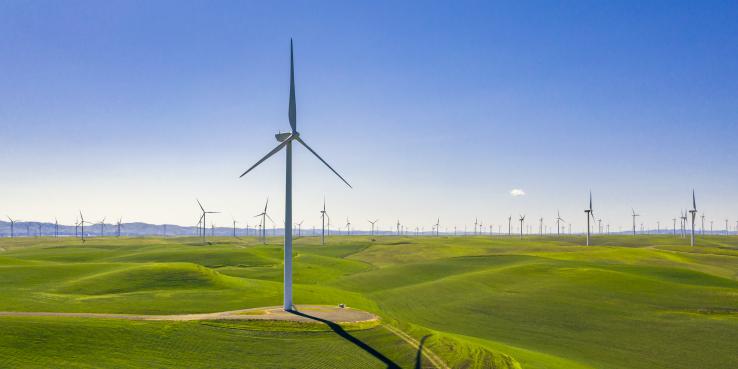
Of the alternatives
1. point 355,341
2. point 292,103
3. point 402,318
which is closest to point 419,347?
point 355,341

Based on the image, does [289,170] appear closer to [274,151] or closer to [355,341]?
[274,151]

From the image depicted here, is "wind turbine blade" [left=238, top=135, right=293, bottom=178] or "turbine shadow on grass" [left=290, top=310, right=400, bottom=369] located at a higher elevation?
"wind turbine blade" [left=238, top=135, right=293, bottom=178]

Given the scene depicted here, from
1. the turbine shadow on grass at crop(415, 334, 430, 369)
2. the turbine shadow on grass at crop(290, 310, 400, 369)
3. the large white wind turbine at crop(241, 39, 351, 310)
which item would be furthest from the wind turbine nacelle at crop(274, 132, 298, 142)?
the turbine shadow on grass at crop(415, 334, 430, 369)

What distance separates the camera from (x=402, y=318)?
55.1 meters

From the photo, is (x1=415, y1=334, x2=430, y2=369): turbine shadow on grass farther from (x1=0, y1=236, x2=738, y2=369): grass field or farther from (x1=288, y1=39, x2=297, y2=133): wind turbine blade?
(x1=288, y1=39, x2=297, y2=133): wind turbine blade

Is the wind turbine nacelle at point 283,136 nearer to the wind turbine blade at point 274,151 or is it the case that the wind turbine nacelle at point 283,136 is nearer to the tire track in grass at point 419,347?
the wind turbine blade at point 274,151

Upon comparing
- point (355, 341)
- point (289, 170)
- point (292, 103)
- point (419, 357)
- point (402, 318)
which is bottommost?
point (402, 318)

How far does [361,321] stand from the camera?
138 feet

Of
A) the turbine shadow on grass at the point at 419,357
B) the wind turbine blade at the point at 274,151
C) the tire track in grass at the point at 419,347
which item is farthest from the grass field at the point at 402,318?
the wind turbine blade at the point at 274,151

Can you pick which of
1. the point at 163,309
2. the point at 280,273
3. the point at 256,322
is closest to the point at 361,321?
the point at 256,322

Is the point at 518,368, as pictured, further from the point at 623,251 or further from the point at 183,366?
the point at 623,251

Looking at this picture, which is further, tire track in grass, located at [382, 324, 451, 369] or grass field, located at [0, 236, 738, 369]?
tire track in grass, located at [382, 324, 451, 369]

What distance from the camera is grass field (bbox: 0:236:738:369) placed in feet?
108

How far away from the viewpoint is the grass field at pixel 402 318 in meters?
32.8
